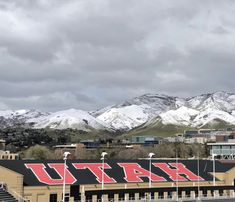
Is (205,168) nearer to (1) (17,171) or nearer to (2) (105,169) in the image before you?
(2) (105,169)

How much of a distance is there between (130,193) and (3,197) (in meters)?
23.3

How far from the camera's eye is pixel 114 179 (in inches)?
3364

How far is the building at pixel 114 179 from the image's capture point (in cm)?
7535

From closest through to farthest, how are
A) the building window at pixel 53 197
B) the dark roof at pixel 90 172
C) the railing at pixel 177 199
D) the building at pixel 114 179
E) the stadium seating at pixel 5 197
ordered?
the stadium seating at pixel 5 197 → the building at pixel 114 179 → the building window at pixel 53 197 → the dark roof at pixel 90 172 → the railing at pixel 177 199

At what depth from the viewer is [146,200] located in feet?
257

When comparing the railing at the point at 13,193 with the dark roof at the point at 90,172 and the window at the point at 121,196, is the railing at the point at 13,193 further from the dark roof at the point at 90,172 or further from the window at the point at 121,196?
the window at the point at 121,196

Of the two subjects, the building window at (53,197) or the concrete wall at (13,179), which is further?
the building window at (53,197)

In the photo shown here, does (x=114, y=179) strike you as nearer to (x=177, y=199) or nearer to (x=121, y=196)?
(x=121, y=196)

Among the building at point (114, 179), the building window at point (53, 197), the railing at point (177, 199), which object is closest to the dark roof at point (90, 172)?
the building at point (114, 179)

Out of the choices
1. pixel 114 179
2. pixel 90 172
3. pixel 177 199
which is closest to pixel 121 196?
pixel 114 179

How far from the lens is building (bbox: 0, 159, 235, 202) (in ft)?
247

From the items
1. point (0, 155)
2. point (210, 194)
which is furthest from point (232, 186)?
point (0, 155)

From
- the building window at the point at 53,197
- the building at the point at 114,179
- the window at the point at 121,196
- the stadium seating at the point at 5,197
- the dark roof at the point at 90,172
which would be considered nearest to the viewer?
the stadium seating at the point at 5,197

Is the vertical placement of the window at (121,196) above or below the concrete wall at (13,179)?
below
